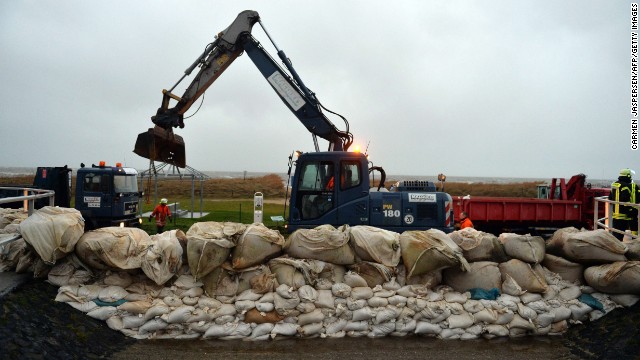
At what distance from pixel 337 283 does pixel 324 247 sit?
0.47 m

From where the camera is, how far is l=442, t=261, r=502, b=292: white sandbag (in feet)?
17.0

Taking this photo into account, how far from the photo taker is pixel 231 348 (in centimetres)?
443

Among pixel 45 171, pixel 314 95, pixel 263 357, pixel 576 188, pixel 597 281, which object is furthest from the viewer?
pixel 45 171

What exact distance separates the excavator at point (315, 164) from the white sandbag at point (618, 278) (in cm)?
230

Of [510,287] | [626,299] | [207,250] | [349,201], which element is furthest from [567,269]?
[207,250]

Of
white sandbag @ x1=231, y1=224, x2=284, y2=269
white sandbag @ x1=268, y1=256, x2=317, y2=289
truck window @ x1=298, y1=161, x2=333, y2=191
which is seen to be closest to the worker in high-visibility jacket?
truck window @ x1=298, y1=161, x2=333, y2=191

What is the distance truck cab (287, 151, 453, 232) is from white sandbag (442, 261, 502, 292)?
1595 mm

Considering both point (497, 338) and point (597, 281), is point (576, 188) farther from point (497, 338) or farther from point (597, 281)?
point (497, 338)

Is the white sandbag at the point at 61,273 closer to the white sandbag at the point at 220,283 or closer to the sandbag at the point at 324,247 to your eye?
the white sandbag at the point at 220,283

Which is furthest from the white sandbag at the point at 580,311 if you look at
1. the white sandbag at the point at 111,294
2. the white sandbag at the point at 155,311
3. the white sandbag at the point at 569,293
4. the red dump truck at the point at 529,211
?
the red dump truck at the point at 529,211

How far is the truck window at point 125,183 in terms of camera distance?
451 inches

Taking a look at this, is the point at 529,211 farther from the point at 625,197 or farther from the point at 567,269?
the point at 567,269

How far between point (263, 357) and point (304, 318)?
27.9 inches

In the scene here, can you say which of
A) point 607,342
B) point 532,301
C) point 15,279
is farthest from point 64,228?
point 607,342
